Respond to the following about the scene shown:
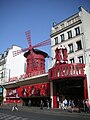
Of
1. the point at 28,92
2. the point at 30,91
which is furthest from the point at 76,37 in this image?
the point at 28,92

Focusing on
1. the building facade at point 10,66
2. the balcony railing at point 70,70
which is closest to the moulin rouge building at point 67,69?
the balcony railing at point 70,70

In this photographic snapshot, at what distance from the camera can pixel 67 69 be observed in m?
20.8

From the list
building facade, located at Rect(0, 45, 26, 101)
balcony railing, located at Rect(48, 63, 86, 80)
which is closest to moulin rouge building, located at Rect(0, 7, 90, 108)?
balcony railing, located at Rect(48, 63, 86, 80)

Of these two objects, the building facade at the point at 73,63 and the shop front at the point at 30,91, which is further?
the shop front at the point at 30,91

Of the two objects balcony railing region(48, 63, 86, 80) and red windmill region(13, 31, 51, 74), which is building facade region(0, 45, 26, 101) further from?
balcony railing region(48, 63, 86, 80)

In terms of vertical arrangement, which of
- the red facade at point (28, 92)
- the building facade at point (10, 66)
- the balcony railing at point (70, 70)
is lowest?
the red facade at point (28, 92)

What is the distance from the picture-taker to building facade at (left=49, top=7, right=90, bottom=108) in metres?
20.8

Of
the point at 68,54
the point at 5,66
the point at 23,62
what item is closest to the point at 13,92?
the point at 5,66

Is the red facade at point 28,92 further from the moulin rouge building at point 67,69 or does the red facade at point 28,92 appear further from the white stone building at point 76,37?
the white stone building at point 76,37

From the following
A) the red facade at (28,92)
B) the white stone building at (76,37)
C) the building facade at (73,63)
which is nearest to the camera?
the building facade at (73,63)

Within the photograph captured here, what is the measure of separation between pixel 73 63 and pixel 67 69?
3.35 ft

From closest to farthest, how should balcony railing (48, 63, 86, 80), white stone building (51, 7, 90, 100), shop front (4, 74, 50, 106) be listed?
balcony railing (48, 63, 86, 80) → white stone building (51, 7, 90, 100) → shop front (4, 74, 50, 106)

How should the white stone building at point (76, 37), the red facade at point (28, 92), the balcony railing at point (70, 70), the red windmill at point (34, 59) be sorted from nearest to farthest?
the balcony railing at point (70, 70) → the white stone building at point (76, 37) → the red facade at point (28, 92) → the red windmill at point (34, 59)

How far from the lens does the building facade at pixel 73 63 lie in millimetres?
20750
